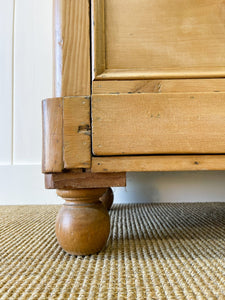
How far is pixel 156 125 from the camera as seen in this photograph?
0.40m

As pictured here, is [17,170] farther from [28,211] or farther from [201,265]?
[201,265]

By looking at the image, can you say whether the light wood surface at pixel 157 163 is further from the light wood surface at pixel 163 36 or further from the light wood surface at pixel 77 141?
the light wood surface at pixel 163 36

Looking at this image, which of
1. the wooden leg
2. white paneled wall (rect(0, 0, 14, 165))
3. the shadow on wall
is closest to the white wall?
white paneled wall (rect(0, 0, 14, 165))

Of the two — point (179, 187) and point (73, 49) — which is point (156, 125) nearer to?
point (73, 49)

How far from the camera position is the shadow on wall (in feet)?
3.18

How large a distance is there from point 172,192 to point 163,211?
190 mm

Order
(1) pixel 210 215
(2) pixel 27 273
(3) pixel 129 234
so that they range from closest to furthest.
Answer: (2) pixel 27 273 < (3) pixel 129 234 < (1) pixel 210 215

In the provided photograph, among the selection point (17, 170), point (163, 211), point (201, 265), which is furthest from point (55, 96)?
point (17, 170)

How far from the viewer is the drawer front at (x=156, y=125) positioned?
15.6 inches

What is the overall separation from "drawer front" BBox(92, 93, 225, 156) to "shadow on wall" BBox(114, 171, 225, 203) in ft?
1.91

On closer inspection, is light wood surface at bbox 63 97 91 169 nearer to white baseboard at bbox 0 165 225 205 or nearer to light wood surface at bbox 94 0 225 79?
light wood surface at bbox 94 0 225 79

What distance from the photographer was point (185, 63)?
42 cm

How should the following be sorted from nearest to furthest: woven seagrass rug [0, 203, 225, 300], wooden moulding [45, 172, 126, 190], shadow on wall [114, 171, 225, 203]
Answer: woven seagrass rug [0, 203, 225, 300], wooden moulding [45, 172, 126, 190], shadow on wall [114, 171, 225, 203]

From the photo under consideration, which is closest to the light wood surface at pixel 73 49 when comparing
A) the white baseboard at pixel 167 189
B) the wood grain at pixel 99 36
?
the wood grain at pixel 99 36
